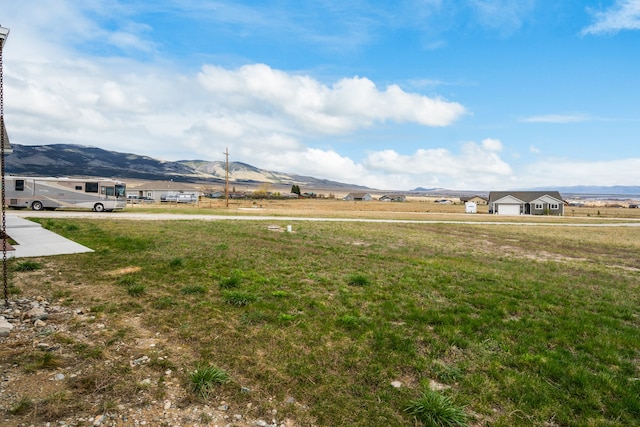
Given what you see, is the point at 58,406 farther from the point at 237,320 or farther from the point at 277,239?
the point at 277,239

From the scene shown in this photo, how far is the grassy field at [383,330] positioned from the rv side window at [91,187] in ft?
84.3

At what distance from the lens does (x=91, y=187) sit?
33906 millimetres

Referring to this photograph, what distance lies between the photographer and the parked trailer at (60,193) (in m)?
32.1

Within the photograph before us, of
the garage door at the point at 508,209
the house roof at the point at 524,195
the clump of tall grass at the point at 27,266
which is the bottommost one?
the clump of tall grass at the point at 27,266

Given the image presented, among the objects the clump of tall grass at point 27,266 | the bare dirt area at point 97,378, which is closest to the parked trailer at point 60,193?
the clump of tall grass at point 27,266

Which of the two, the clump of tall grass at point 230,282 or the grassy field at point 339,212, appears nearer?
the clump of tall grass at point 230,282

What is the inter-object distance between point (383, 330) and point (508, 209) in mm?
77826

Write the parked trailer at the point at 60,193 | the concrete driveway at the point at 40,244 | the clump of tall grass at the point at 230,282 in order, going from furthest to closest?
the parked trailer at the point at 60,193 → the concrete driveway at the point at 40,244 → the clump of tall grass at the point at 230,282

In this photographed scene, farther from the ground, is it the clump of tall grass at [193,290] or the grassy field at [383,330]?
the clump of tall grass at [193,290]

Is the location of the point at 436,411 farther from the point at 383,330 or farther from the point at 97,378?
the point at 97,378

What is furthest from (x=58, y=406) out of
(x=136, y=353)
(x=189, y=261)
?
(x=189, y=261)

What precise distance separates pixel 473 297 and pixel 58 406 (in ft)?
25.6

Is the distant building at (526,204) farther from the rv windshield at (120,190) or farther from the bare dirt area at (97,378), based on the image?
the bare dirt area at (97,378)

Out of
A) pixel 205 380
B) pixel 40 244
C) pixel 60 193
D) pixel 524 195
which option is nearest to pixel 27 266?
pixel 40 244
